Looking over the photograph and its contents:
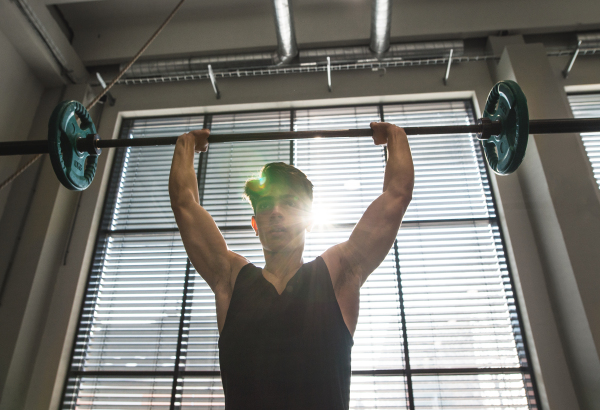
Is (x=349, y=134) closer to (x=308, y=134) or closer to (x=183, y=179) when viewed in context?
(x=308, y=134)

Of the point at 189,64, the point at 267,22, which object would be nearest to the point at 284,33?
the point at 267,22

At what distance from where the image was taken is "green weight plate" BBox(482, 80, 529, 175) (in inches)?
54.7

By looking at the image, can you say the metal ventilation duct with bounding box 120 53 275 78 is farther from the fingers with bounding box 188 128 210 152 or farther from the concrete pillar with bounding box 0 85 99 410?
the fingers with bounding box 188 128 210 152

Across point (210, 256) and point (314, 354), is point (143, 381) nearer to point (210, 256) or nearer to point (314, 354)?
point (210, 256)

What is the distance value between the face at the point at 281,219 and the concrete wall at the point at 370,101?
2320mm

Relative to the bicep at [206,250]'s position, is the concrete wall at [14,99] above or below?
above

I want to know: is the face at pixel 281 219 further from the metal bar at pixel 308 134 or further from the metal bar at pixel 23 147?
the metal bar at pixel 23 147

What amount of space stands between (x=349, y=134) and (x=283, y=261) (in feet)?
2.02

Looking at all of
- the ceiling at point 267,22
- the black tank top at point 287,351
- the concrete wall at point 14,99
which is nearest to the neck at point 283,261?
the black tank top at point 287,351

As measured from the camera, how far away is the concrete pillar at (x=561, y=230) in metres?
2.50

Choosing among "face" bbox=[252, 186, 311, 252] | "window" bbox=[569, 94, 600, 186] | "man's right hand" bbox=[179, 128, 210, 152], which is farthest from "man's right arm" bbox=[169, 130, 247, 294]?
"window" bbox=[569, 94, 600, 186]

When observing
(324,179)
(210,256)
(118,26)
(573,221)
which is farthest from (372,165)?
(118,26)

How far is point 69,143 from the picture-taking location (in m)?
1.52

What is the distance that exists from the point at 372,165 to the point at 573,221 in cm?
161
